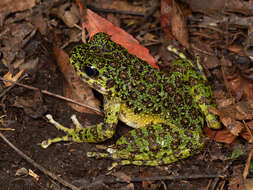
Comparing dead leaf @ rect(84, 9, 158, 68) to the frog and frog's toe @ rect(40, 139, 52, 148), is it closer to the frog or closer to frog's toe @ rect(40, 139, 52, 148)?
the frog

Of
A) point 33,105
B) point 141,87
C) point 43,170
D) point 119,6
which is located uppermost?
point 119,6

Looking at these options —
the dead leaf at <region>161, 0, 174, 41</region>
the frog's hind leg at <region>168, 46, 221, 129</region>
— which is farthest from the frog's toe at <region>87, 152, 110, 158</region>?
the dead leaf at <region>161, 0, 174, 41</region>

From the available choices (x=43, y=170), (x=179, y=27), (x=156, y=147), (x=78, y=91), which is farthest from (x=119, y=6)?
(x=43, y=170)

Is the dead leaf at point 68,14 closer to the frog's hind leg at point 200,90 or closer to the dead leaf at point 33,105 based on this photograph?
the dead leaf at point 33,105

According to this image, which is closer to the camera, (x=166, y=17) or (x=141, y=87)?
(x=141, y=87)

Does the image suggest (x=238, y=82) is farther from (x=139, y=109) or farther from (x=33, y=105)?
(x=33, y=105)

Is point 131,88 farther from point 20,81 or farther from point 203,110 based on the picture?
point 20,81
